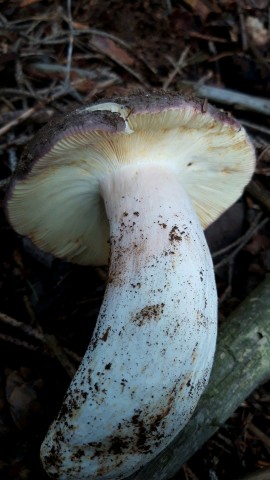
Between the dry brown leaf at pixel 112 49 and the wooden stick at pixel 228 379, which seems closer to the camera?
the wooden stick at pixel 228 379

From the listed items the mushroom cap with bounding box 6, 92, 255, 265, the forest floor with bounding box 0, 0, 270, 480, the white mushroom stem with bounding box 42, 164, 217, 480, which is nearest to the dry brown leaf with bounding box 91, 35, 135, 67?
the forest floor with bounding box 0, 0, 270, 480

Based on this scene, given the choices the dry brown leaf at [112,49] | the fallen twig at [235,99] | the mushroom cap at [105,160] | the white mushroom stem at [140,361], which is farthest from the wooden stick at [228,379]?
the dry brown leaf at [112,49]

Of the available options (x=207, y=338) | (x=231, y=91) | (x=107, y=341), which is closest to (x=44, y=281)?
(x=107, y=341)

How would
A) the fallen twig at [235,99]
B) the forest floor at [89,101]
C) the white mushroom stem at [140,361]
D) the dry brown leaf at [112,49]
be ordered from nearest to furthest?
the white mushroom stem at [140,361], the forest floor at [89,101], the fallen twig at [235,99], the dry brown leaf at [112,49]

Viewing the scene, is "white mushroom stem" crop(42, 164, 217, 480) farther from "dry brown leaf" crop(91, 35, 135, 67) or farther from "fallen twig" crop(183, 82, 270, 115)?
"dry brown leaf" crop(91, 35, 135, 67)

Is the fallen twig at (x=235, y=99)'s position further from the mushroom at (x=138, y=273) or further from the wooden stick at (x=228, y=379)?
the wooden stick at (x=228, y=379)

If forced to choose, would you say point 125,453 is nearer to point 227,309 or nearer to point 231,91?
point 227,309

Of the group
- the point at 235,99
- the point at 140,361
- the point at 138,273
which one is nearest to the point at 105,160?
the point at 138,273
